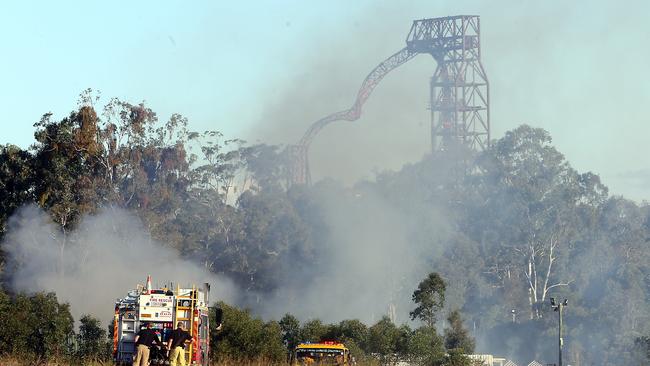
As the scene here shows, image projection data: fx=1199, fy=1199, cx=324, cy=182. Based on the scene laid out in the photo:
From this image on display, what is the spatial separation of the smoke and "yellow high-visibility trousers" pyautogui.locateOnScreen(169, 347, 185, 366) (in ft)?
158

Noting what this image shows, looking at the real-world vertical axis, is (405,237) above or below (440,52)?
below

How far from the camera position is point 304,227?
10994 centimetres

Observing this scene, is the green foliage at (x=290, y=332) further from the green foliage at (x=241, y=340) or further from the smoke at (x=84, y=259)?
the smoke at (x=84, y=259)

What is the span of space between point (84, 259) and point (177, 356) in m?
54.7

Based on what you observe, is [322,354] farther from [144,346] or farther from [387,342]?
[387,342]

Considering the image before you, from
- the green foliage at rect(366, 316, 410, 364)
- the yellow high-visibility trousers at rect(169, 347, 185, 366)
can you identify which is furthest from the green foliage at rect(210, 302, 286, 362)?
the yellow high-visibility trousers at rect(169, 347, 185, 366)

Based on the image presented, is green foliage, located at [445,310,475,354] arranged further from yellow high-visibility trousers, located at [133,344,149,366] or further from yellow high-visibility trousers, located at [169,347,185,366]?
yellow high-visibility trousers, located at [133,344,149,366]

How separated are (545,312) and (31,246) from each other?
4811cm

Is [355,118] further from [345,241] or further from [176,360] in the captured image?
[176,360]

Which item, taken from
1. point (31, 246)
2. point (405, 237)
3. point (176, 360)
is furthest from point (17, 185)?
point (176, 360)

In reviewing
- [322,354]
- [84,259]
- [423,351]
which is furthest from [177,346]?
[84,259]

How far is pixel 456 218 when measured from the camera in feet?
391

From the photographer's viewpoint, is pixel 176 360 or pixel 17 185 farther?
pixel 17 185

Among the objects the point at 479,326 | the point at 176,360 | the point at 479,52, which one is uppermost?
the point at 479,52
